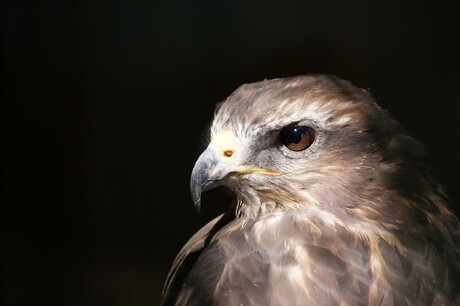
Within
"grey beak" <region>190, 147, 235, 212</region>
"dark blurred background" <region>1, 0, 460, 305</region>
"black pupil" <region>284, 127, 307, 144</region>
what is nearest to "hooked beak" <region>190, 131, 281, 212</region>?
"grey beak" <region>190, 147, 235, 212</region>

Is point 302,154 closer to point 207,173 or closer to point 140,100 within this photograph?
point 207,173

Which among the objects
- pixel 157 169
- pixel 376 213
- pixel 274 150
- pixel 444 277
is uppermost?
pixel 274 150

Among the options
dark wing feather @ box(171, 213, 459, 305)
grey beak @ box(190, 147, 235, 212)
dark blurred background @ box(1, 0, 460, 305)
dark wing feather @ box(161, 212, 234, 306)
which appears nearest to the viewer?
dark wing feather @ box(171, 213, 459, 305)

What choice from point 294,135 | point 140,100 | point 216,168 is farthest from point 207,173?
point 140,100

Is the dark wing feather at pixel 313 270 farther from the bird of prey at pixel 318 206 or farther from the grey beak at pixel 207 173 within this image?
the grey beak at pixel 207 173

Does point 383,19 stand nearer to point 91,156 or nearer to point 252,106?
point 91,156

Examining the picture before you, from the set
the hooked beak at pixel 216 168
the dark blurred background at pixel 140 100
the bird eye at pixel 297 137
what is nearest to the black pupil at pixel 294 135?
the bird eye at pixel 297 137

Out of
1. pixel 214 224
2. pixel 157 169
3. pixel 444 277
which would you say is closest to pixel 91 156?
pixel 157 169

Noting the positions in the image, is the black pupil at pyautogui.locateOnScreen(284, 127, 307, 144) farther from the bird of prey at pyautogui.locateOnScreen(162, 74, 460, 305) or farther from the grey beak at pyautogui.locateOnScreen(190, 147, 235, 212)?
the grey beak at pyautogui.locateOnScreen(190, 147, 235, 212)
